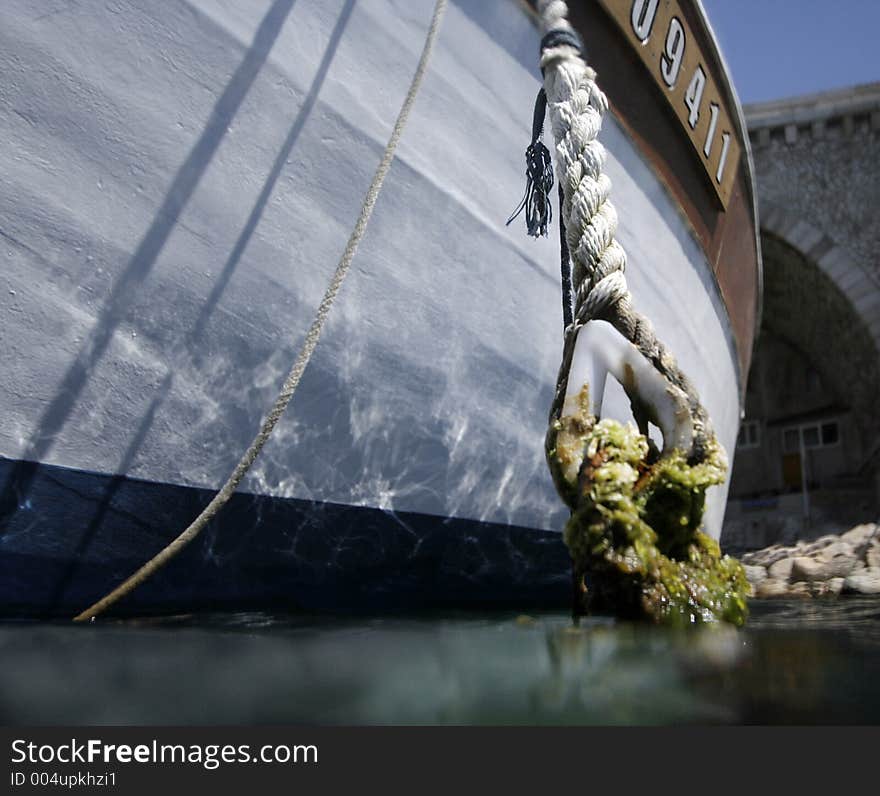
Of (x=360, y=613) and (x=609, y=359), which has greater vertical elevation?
(x=609, y=359)

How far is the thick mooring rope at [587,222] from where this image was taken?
6.28 feet

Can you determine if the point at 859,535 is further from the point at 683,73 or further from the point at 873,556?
the point at 683,73

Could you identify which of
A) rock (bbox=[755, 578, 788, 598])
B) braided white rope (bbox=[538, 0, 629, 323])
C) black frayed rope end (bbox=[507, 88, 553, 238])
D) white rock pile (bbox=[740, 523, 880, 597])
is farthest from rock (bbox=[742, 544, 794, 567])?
braided white rope (bbox=[538, 0, 629, 323])

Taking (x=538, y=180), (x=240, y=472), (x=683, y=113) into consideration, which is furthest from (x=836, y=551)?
(x=240, y=472)

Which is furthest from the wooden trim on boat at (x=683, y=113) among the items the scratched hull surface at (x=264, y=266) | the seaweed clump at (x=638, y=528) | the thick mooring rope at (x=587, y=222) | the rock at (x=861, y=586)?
the rock at (x=861, y=586)

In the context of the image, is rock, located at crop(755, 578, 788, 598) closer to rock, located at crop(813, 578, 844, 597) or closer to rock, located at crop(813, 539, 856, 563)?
rock, located at crop(813, 578, 844, 597)

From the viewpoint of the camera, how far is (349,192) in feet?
8.00

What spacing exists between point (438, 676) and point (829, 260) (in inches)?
581

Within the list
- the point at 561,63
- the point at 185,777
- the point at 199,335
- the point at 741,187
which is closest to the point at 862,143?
the point at 741,187

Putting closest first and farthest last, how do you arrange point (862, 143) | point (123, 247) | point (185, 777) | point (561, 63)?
point (185, 777) < point (123, 247) < point (561, 63) < point (862, 143)

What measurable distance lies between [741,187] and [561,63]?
8.65ft

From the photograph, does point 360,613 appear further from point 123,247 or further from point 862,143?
point 862,143

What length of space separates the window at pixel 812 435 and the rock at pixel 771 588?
33.9ft

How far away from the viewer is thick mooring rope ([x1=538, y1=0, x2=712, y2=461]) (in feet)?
6.28
